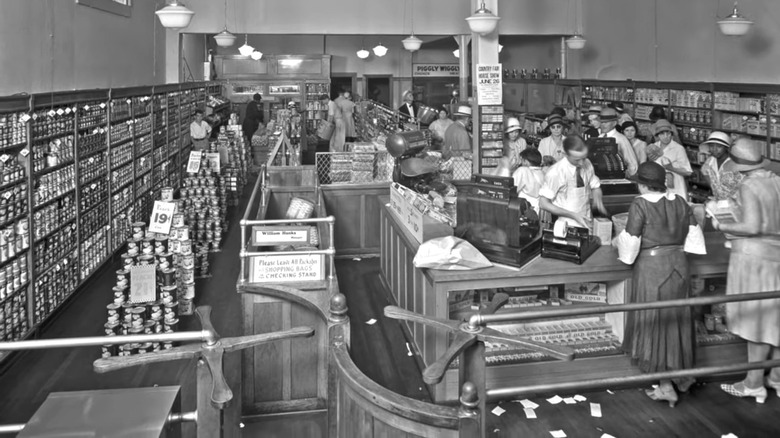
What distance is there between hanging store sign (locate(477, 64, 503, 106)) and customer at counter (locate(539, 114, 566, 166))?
2.13 m

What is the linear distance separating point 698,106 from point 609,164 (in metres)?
4.34

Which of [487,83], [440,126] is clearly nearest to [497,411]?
[440,126]

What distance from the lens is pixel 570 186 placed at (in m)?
5.68

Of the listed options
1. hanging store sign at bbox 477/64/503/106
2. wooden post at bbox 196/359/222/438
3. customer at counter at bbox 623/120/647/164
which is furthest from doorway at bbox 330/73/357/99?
wooden post at bbox 196/359/222/438

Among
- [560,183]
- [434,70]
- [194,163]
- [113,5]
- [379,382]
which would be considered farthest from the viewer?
[434,70]

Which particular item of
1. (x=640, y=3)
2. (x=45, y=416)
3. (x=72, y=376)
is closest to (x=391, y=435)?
(x=45, y=416)

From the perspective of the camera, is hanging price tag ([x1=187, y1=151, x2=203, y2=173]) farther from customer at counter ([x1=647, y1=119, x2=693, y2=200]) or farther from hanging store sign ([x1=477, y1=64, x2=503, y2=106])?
customer at counter ([x1=647, y1=119, x2=693, y2=200])

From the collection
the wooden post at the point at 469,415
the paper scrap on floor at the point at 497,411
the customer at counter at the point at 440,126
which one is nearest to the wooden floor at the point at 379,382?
the paper scrap on floor at the point at 497,411

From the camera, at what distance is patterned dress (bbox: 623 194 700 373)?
14.7ft

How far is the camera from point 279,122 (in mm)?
14836

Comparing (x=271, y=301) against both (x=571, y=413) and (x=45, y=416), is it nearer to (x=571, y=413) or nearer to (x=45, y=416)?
(x=571, y=413)

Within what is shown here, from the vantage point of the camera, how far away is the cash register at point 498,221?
4.77 metres

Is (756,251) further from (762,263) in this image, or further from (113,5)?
(113,5)

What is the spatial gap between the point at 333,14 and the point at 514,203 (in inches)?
439
